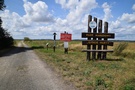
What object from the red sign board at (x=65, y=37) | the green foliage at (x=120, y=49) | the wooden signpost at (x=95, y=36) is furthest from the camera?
the red sign board at (x=65, y=37)

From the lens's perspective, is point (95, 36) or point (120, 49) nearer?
point (95, 36)

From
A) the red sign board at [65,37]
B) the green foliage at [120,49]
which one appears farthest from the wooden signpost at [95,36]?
the red sign board at [65,37]

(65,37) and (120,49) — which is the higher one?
(65,37)

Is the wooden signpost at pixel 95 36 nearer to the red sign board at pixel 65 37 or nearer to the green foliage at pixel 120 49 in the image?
the green foliage at pixel 120 49

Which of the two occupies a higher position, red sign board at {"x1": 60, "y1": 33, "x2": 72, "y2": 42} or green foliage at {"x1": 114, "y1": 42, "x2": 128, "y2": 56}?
red sign board at {"x1": 60, "y1": 33, "x2": 72, "y2": 42}

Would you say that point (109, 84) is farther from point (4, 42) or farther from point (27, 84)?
point (4, 42)

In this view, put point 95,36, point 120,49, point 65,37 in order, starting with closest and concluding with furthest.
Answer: point 95,36 → point 120,49 → point 65,37

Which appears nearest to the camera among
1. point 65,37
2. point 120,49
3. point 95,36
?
point 95,36

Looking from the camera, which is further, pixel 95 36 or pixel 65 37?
pixel 65 37

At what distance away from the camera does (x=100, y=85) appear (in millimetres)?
7547

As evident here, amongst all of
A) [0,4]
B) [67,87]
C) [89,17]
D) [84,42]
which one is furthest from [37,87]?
[0,4]

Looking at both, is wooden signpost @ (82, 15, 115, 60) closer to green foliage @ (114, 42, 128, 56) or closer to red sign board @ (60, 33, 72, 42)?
green foliage @ (114, 42, 128, 56)

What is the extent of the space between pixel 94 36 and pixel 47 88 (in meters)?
9.26

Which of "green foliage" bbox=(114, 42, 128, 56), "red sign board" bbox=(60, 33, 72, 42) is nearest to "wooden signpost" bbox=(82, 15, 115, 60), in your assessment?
"green foliage" bbox=(114, 42, 128, 56)
